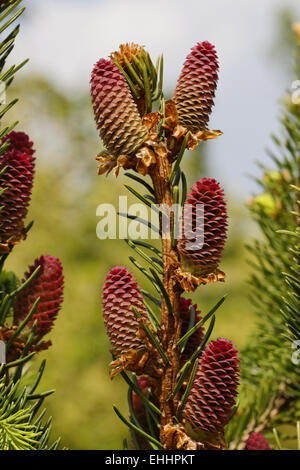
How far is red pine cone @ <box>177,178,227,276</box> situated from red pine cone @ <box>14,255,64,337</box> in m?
0.10

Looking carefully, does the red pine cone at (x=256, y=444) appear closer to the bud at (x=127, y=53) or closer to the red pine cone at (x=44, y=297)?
the red pine cone at (x=44, y=297)

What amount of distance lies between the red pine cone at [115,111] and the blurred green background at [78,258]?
2.70 meters

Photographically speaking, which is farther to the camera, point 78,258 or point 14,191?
point 78,258

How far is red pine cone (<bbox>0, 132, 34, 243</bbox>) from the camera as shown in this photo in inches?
14.1

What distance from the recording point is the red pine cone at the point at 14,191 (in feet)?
1.18

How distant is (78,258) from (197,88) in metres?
4.79


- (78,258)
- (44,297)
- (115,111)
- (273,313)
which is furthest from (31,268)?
(78,258)

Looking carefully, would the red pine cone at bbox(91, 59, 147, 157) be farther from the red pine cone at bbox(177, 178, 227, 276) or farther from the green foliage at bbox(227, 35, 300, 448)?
the green foliage at bbox(227, 35, 300, 448)

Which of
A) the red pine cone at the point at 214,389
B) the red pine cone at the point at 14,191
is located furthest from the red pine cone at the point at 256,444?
the red pine cone at the point at 14,191

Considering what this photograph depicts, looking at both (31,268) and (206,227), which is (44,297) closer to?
(31,268)

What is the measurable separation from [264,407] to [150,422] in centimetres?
26

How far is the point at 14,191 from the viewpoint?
0.36 meters
